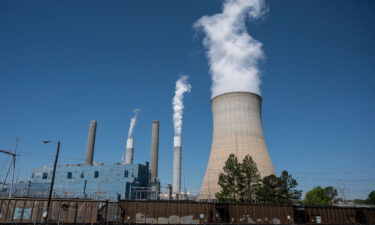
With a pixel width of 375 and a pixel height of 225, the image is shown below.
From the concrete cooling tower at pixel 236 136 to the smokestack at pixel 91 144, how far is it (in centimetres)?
2509

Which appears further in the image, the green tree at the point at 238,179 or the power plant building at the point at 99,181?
the power plant building at the point at 99,181

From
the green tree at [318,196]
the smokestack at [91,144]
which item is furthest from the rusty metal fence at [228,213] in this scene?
the smokestack at [91,144]

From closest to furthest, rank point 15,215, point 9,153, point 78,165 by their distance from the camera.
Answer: point 15,215, point 9,153, point 78,165

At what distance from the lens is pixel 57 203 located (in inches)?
677

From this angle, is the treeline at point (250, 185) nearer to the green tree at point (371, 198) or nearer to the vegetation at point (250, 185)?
the vegetation at point (250, 185)

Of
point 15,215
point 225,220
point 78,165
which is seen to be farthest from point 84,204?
point 78,165

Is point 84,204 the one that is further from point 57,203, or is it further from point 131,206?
point 131,206

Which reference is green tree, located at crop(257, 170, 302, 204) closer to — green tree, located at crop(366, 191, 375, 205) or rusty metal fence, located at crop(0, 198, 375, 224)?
rusty metal fence, located at crop(0, 198, 375, 224)

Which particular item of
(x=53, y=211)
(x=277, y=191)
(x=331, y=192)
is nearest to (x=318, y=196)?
(x=331, y=192)

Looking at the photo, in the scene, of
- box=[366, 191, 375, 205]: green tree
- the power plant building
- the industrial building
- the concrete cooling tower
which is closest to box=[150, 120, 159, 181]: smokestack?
the industrial building

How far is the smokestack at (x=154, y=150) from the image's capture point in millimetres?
48438

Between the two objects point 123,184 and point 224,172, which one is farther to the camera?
point 123,184

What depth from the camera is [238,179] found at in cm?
2558

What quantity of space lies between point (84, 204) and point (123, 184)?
2366cm
